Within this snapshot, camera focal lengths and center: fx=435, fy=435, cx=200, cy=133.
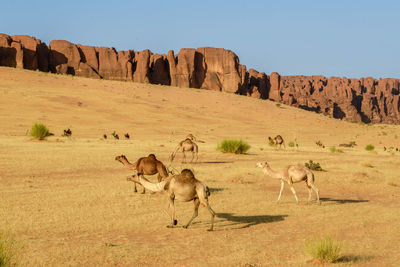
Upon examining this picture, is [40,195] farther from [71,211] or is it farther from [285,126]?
[285,126]

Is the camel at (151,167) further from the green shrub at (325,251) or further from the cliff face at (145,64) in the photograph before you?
the cliff face at (145,64)

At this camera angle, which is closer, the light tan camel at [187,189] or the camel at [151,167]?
the light tan camel at [187,189]

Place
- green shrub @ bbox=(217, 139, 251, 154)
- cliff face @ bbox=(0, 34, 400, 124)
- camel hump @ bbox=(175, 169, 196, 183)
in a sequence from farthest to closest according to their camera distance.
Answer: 1. cliff face @ bbox=(0, 34, 400, 124)
2. green shrub @ bbox=(217, 139, 251, 154)
3. camel hump @ bbox=(175, 169, 196, 183)

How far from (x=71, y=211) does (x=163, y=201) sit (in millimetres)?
2748

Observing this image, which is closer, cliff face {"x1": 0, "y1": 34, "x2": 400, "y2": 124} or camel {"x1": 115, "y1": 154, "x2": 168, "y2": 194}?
camel {"x1": 115, "y1": 154, "x2": 168, "y2": 194}


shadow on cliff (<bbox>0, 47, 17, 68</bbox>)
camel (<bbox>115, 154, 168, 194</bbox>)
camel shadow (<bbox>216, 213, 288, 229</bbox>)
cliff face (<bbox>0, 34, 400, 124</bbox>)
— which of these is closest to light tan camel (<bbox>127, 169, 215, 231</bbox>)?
camel shadow (<bbox>216, 213, 288, 229</bbox>)

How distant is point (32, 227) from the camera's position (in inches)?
354

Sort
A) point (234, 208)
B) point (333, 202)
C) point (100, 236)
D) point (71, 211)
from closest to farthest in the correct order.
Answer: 1. point (100, 236)
2. point (71, 211)
3. point (234, 208)
4. point (333, 202)

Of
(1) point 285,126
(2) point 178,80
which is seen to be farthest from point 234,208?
(2) point 178,80

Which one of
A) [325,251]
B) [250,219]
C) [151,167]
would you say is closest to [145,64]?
[151,167]

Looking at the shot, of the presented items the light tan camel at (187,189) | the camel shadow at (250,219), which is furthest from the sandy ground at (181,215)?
the light tan camel at (187,189)

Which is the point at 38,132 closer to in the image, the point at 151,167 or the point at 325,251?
the point at 151,167

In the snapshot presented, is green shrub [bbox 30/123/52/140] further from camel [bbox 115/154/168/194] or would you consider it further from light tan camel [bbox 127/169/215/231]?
light tan camel [bbox 127/169/215/231]

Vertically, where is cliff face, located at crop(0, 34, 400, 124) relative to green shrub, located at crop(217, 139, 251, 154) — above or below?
above
